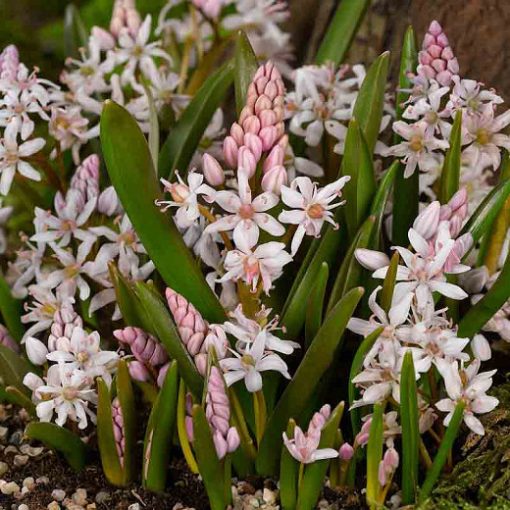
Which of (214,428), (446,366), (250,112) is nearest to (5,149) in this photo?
(250,112)

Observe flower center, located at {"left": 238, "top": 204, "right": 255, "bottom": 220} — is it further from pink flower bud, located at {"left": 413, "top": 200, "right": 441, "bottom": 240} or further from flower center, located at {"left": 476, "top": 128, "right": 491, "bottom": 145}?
flower center, located at {"left": 476, "top": 128, "right": 491, "bottom": 145}

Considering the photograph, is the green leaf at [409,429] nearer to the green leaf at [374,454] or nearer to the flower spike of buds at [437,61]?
the green leaf at [374,454]

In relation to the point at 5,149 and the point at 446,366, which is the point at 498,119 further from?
the point at 5,149

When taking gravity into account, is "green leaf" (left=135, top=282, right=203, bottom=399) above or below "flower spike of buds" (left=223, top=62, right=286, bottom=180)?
below

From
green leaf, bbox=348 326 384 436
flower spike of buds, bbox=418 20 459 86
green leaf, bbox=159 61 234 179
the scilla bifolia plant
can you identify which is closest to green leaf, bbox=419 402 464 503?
the scilla bifolia plant

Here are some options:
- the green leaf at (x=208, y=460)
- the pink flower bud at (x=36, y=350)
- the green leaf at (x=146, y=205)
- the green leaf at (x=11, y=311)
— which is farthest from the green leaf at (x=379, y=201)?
the green leaf at (x=11, y=311)

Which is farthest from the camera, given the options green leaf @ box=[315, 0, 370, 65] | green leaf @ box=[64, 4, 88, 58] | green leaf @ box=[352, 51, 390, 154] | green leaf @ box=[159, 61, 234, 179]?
green leaf @ box=[64, 4, 88, 58]

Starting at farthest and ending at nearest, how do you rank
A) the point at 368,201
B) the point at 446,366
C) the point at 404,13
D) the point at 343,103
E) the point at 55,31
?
the point at 55,31 → the point at 404,13 → the point at 343,103 → the point at 368,201 → the point at 446,366
